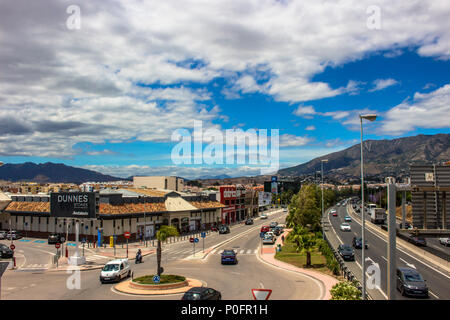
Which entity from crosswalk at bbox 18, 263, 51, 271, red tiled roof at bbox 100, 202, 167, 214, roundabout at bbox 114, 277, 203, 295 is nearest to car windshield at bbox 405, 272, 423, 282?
roundabout at bbox 114, 277, 203, 295

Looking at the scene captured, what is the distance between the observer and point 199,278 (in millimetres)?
30703

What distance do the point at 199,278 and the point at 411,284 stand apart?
15822 mm

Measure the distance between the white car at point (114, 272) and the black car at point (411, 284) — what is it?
20.7m

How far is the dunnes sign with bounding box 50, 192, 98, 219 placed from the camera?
4494cm

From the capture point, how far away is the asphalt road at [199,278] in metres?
24.5

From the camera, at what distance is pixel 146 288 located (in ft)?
84.6

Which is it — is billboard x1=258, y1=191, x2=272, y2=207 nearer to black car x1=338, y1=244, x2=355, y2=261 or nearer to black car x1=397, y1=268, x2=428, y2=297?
black car x1=338, y1=244, x2=355, y2=261

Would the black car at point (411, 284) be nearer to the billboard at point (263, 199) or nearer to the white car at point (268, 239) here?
the white car at point (268, 239)

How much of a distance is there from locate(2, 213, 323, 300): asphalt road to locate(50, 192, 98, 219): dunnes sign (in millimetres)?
6043

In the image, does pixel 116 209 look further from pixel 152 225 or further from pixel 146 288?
pixel 146 288

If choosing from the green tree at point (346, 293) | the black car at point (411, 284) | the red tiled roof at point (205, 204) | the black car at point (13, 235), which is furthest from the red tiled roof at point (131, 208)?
the green tree at point (346, 293)

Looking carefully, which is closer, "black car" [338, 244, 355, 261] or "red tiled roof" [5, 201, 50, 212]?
"black car" [338, 244, 355, 261]

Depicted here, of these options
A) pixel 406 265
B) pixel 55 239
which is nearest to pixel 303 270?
pixel 406 265
